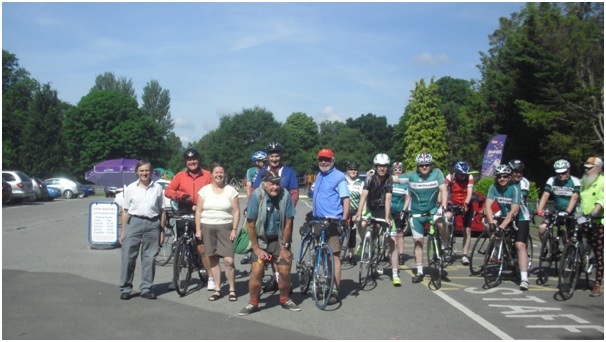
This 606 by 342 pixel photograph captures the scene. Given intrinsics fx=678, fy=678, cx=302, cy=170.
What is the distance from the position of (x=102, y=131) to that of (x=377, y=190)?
235ft

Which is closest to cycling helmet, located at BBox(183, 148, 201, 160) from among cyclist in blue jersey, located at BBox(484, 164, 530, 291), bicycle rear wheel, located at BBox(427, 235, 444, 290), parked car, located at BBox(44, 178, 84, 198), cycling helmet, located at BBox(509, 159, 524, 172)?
bicycle rear wheel, located at BBox(427, 235, 444, 290)

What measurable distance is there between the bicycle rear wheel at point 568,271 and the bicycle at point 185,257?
4839 millimetres

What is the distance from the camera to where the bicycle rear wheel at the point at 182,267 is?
8.66 m

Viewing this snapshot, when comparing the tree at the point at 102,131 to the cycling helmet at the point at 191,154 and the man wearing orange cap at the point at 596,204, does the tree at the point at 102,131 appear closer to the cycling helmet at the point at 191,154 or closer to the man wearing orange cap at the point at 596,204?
the cycling helmet at the point at 191,154

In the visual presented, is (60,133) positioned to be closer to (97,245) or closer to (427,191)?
(97,245)

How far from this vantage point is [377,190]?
33.0 feet

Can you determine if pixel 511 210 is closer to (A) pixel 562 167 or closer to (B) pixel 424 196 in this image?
(A) pixel 562 167

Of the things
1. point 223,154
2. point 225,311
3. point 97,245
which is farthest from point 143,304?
point 223,154

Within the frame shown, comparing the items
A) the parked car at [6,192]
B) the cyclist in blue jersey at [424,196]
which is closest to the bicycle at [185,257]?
the cyclist in blue jersey at [424,196]

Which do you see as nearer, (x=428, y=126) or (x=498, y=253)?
(x=498, y=253)

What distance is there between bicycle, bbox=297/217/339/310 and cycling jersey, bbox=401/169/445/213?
1.86 meters

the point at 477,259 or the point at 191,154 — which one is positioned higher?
the point at 191,154

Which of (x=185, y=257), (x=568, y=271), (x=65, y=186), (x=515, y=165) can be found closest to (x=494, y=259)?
(x=568, y=271)

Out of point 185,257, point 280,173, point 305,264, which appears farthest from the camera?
point 280,173
